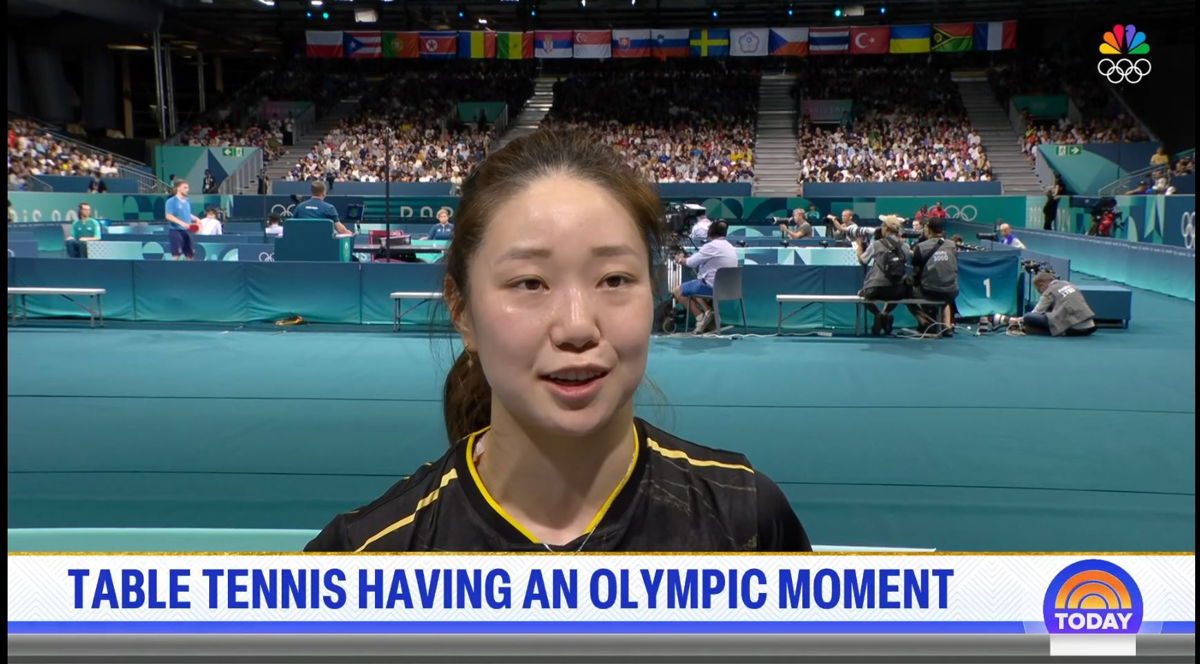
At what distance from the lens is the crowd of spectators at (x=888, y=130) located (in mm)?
31938

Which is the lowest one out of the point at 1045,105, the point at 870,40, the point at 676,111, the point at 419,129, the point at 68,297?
the point at 68,297

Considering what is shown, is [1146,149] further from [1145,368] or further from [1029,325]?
[1145,368]

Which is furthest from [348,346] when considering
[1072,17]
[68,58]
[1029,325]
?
[1072,17]

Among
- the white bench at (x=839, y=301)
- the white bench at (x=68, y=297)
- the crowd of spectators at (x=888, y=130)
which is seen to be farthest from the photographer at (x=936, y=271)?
the crowd of spectators at (x=888, y=130)

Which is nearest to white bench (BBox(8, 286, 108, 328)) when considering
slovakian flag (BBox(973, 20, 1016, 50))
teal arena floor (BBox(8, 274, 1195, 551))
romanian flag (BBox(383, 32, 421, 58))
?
teal arena floor (BBox(8, 274, 1195, 551))

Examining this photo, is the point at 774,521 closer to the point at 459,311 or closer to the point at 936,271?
the point at 459,311

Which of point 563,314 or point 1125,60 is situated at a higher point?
Result: point 1125,60

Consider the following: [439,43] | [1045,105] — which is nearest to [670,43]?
[439,43]

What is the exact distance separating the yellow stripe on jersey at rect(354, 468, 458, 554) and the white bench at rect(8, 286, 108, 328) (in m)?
10.8

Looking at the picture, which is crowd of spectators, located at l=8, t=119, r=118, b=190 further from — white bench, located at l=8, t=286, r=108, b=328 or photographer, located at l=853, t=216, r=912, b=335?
photographer, located at l=853, t=216, r=912, b=335

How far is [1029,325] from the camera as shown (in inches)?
415

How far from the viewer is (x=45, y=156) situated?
28438mm

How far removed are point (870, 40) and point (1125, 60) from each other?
28.8 feet

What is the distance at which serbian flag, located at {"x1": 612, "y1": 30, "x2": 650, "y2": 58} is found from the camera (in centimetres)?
3656
